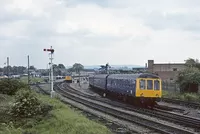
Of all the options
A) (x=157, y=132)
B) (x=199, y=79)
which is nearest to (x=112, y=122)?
(x=157, y=132)

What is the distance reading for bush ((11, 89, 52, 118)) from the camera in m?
17.0

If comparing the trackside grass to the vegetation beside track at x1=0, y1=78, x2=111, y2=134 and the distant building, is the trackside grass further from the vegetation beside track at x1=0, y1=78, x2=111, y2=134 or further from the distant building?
the distant building

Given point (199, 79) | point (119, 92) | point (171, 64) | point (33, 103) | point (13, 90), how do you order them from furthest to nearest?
1. point (171, 64)
2. point (199, 79)
3. point (119, 92)
4. point (13, 90)
5. point (33, 103)

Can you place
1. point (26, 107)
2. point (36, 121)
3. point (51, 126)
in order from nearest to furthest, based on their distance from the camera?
1. point (51, 126)
2. point (36, 121)
3. point (26, 107)

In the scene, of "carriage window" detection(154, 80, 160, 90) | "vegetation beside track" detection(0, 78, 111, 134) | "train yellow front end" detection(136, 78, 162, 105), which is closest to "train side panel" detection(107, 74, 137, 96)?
"train yellow front end" detection(136, 78, 162, 105)

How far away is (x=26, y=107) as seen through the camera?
679 inches

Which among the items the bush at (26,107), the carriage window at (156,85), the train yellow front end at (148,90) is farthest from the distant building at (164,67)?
the bush at (26,107)

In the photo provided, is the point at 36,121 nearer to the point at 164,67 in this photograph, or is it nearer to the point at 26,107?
the point at 26,107

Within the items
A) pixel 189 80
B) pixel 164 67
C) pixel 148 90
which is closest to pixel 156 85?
pixel 148 90

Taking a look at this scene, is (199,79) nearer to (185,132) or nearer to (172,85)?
(172,85)

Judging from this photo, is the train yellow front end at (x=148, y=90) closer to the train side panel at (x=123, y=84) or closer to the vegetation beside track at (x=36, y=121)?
the train side panel at (x=123, y=84)

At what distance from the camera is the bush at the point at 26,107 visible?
55.7 ft

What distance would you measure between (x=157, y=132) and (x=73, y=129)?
423 centimetres

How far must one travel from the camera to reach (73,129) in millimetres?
13852
